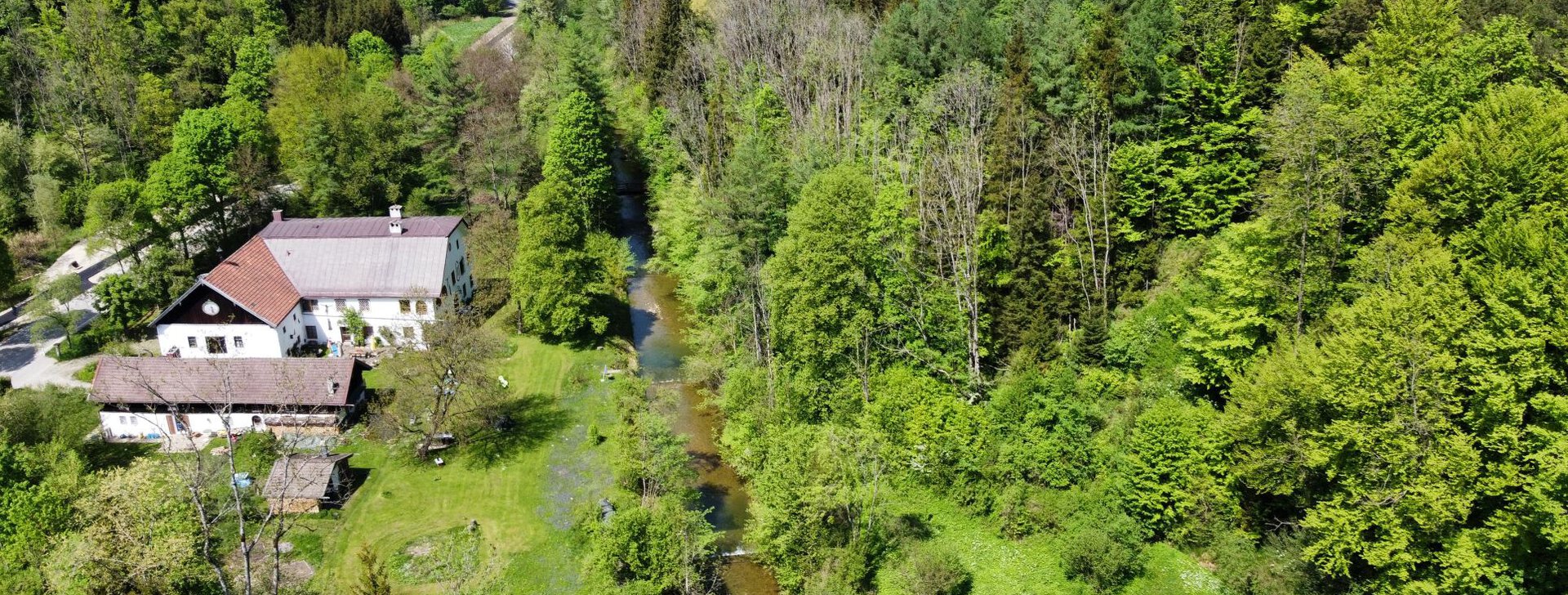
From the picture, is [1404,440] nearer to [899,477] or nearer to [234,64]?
[899,477]

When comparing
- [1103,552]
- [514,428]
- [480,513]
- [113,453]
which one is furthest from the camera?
[514,428]

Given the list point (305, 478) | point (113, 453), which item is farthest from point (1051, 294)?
point (113, 453)

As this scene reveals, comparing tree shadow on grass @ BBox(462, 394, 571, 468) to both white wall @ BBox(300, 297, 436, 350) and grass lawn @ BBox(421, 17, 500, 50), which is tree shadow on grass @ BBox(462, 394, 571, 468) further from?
grass lawn @ BBox(421, 17, 500, 50)

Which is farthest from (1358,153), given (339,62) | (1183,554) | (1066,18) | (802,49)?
(339,62)

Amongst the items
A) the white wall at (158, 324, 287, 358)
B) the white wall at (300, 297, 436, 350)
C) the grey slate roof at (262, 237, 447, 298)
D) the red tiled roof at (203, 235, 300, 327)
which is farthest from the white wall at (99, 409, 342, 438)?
the grey slate roof at (262, 237, 447, 298)

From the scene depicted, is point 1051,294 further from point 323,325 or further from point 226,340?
point 226,340

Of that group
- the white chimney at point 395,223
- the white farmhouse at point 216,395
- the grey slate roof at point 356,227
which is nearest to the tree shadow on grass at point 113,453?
the white farmhouse at point 216,395
